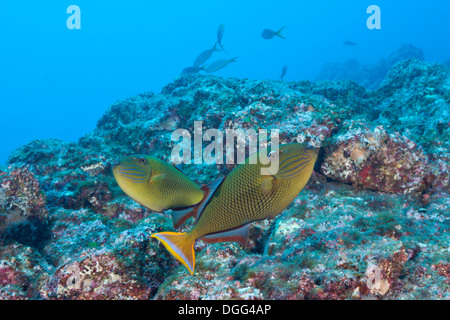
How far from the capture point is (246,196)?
1.34m

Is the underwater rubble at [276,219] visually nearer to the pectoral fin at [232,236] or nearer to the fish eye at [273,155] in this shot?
the pectoral fin at [232,236]

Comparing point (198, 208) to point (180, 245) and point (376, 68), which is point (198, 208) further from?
point (376, 68)

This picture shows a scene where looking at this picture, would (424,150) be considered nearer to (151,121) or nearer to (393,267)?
(393,267)

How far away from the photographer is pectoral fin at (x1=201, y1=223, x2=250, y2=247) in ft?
4.58

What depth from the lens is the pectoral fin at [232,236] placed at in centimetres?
140

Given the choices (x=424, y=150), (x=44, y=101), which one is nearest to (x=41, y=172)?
(x=424, y=150)

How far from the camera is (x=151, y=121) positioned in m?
5.73

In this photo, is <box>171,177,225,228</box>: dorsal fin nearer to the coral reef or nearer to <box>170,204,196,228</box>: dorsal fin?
<box>170,204,196,228</box>: dorsal fin

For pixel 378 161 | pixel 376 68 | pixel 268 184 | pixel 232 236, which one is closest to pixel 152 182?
pixel 232 236

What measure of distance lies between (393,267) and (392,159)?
1789 millimetres

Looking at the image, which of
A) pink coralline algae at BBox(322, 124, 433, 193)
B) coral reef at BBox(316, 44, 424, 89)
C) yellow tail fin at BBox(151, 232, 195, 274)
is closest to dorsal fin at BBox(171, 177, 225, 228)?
yellow tail fin at BBox(151, 232, 195, 274)

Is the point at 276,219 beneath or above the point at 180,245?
beneath

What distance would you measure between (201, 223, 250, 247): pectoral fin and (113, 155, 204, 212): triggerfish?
280 millimetres

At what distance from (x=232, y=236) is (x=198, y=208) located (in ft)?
0.82
